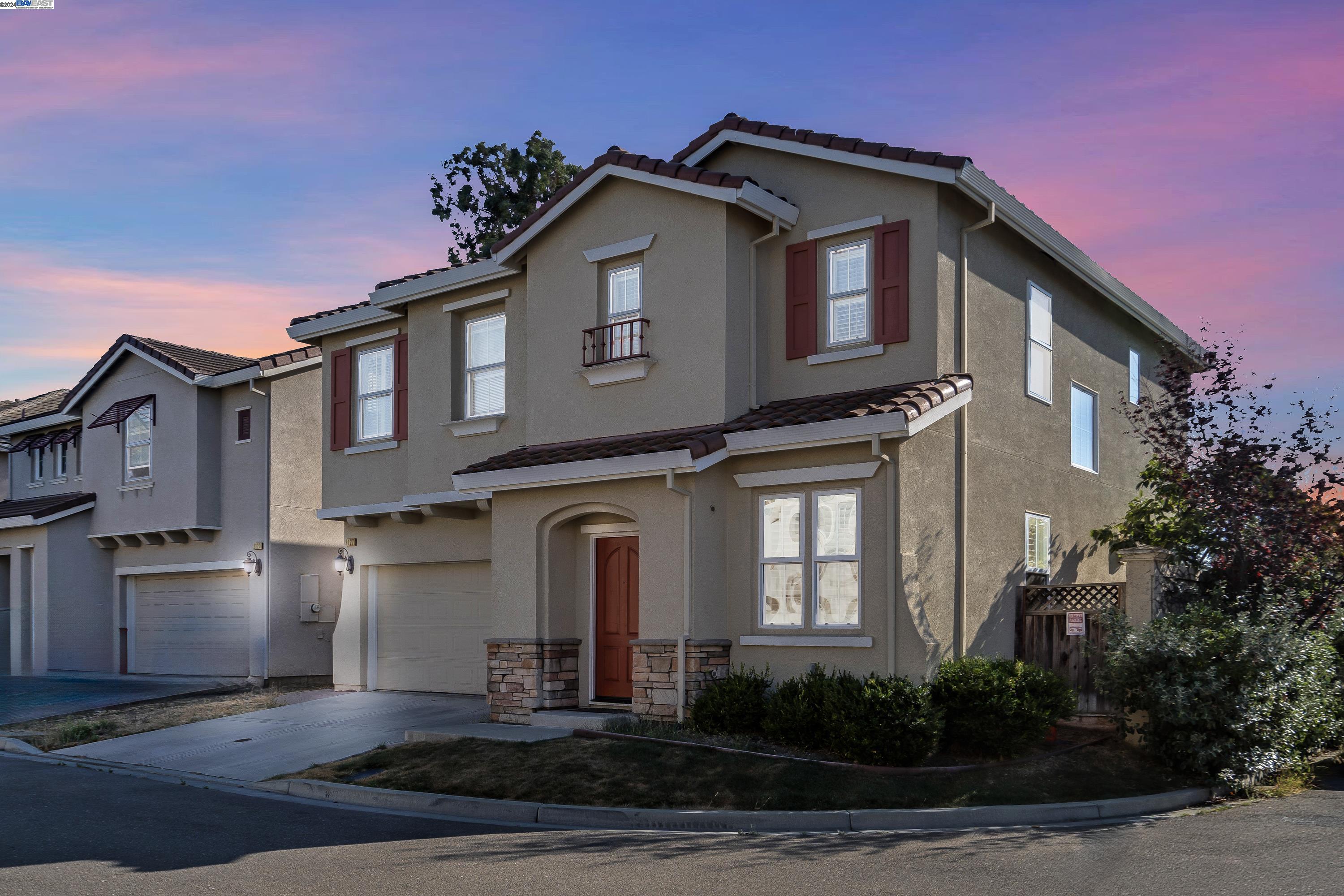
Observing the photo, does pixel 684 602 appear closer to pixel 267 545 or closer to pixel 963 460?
pixel 963 460

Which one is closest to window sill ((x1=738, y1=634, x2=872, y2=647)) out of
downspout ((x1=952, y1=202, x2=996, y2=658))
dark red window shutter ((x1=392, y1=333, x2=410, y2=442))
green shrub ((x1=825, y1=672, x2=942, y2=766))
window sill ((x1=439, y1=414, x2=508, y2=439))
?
green shrub ((x1=825, y1=672, x2=942, y2=766))

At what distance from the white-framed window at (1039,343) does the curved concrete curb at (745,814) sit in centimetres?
646

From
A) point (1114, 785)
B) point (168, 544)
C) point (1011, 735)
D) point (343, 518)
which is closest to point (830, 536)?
point (1011, 735)

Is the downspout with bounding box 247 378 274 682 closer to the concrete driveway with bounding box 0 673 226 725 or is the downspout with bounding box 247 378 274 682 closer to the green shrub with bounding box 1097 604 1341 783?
the concrete driveway with bounding box 0 673 226 725

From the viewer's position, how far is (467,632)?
19.1m

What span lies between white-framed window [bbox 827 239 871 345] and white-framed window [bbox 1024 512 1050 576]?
3891 mm


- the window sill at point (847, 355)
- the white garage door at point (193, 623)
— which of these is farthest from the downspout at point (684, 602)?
the white garage door at point (193, 623)

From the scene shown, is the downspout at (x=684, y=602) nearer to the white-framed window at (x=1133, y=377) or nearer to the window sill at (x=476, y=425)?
the window sill at (x=476, y=425)

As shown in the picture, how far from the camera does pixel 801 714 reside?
12.3 m

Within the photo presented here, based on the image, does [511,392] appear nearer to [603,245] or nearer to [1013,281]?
[603,245]

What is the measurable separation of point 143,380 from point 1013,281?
19056mm

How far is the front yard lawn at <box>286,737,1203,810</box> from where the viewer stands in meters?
10.8

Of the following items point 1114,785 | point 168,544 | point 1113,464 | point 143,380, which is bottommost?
point 1114,785

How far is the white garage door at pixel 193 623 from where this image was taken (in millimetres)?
23625
